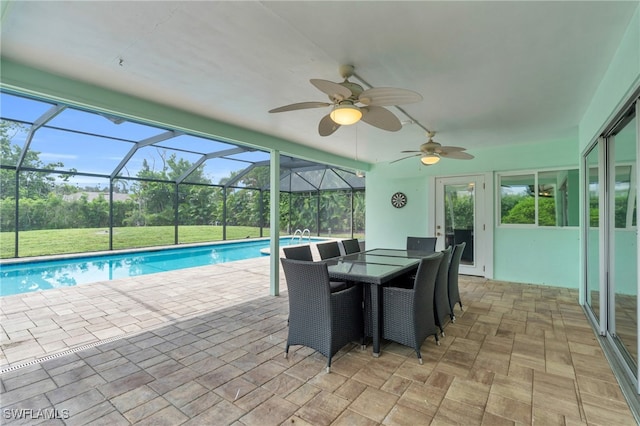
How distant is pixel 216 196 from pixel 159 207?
6.12ft

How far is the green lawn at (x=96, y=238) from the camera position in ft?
23.3

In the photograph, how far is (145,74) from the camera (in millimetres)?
2605

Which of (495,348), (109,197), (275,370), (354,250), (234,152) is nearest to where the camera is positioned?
(275,370)

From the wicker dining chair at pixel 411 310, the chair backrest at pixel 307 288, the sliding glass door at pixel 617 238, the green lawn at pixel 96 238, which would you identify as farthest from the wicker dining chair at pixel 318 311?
the green lawn at pixel 96 238

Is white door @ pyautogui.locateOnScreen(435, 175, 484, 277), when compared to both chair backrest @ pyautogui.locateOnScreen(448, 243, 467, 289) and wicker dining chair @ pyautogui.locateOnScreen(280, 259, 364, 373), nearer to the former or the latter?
chair backrest @ pyautogui.locateOnScreen(448, 243, 467, 289)

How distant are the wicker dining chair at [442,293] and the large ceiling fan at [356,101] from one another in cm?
152

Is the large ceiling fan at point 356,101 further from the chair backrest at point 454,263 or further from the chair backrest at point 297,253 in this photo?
the chair backrest at point 454,263

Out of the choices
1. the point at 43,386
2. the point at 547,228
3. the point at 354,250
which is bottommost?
the point at 43,386

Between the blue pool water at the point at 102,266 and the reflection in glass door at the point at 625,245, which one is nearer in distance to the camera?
the reflection in glass door at the point at 625,245

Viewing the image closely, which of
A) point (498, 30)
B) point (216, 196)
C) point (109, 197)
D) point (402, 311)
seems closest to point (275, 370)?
point (402, 311)

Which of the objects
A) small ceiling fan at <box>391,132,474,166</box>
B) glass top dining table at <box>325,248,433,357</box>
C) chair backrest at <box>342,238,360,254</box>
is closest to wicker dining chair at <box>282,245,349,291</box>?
glass top dining table at <box>325,248,433,357</box>

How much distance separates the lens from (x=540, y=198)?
17.0ft

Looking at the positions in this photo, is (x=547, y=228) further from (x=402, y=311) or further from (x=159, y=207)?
(x=159, y=207)

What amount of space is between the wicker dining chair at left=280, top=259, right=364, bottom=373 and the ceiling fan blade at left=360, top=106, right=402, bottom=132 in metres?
1.29
